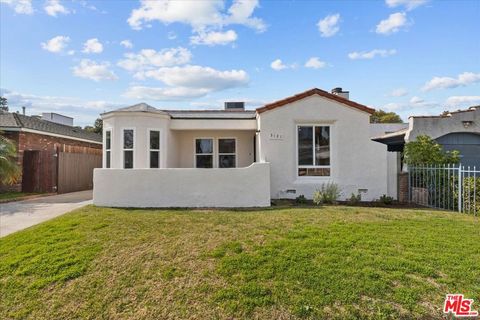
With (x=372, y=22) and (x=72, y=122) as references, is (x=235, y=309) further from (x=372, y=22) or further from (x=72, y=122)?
(x=72, y=122)

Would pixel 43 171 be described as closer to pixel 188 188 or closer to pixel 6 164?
pixel 6 164

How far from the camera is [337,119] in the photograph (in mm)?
12258

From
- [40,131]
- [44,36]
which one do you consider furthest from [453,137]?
[40,131]

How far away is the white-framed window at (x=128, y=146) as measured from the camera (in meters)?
13.0

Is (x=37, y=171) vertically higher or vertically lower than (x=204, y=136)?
lower

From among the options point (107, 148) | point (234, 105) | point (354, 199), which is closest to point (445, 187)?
point (354, 199)

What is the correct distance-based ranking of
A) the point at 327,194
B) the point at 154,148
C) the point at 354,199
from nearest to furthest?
the point at 327,194
the point at 354,199
the point at 154,148

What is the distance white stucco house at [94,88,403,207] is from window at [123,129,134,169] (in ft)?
0.14

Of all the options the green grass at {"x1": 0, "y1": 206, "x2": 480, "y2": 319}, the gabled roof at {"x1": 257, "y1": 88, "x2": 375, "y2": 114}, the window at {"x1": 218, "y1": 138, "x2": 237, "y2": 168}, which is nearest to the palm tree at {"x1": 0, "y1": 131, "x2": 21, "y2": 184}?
the green grass at {"x1": 0, "y1": 206, "x2": 480, "y2": 319}

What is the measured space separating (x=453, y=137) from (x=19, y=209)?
21.6 metres

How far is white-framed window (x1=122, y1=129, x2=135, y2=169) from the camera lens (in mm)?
13000

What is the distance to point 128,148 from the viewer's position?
513 inches

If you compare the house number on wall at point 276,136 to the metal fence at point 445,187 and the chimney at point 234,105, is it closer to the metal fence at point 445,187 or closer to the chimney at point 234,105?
the metal fence at point 445,187

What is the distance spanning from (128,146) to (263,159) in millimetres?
6211
